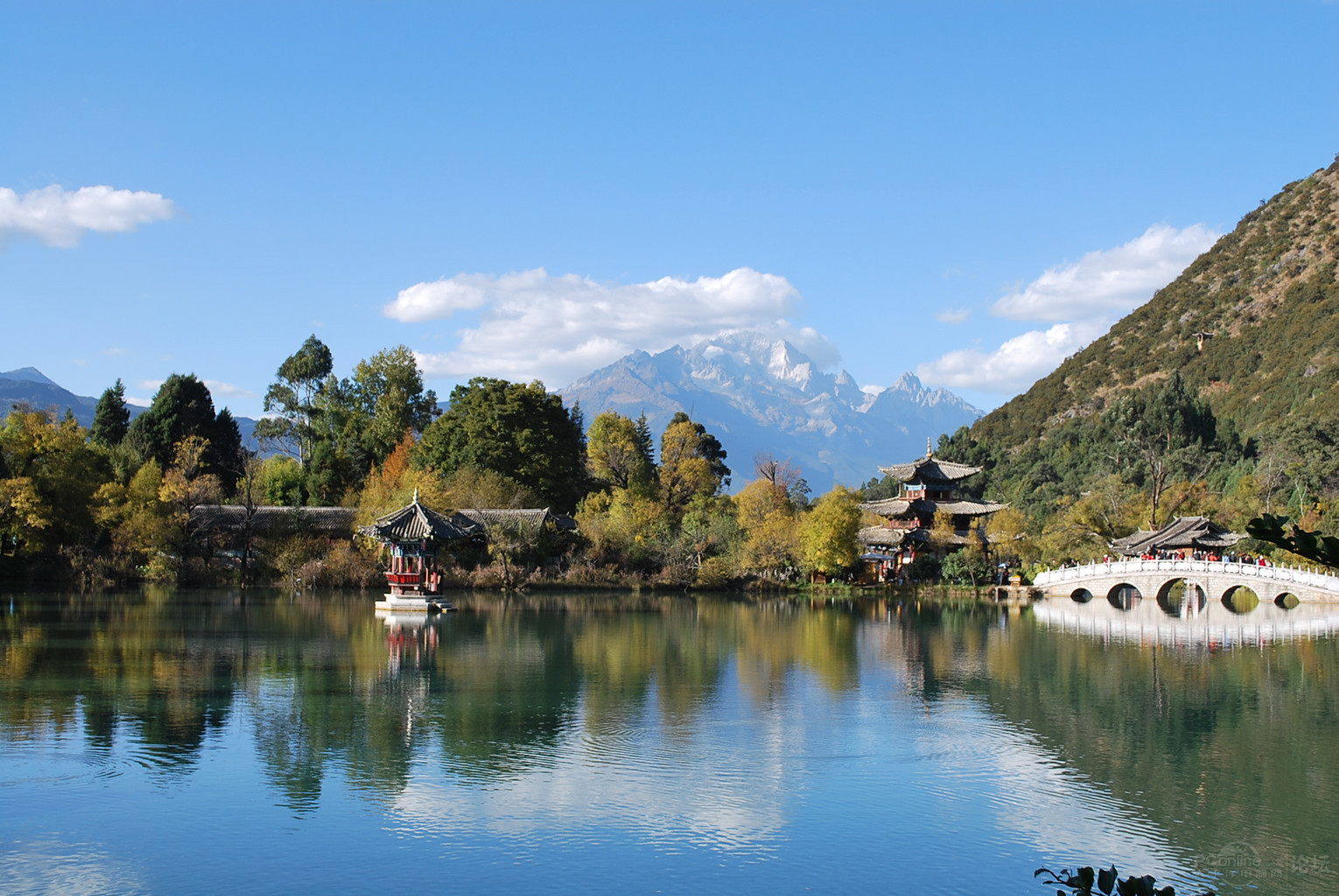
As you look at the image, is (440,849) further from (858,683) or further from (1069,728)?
(858,683)

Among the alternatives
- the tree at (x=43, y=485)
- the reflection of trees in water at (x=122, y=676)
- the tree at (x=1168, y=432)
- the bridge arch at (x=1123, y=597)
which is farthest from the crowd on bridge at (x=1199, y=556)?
the tree at (x=43, y=485)

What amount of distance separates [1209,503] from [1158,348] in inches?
1997

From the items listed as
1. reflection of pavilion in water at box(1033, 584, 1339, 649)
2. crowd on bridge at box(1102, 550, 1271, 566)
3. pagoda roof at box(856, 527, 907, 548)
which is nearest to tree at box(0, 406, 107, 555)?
pagoda roof at box(856, 527, 907, 548)

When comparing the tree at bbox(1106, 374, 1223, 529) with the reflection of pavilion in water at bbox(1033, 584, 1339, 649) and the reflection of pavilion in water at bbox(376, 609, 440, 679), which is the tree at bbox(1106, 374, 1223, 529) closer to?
the reflection of pavilion in water at bbox(1033, 584, 1339, 649)

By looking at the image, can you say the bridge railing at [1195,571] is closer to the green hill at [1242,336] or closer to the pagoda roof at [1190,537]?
the pagoda roof at [1190,537]

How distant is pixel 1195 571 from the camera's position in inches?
1657

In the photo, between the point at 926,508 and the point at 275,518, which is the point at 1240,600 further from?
the point at 275,518

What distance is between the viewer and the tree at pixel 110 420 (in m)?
56.6

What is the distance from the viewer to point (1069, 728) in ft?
60.5

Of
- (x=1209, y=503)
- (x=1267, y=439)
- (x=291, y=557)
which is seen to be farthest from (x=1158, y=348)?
(x=291, y=557)

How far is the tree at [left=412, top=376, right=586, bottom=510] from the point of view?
177 feet

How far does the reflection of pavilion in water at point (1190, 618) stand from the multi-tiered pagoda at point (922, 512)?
24.5ft

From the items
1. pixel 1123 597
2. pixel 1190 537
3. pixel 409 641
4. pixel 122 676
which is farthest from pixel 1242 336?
pixel 122 676

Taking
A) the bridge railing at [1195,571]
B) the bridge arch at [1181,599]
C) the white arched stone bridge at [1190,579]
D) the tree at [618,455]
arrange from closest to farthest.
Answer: the bridge railing at [1195,571]
the white arched stone bridge at [1190,579]
the bridge arch at [1181,599]
the tree at [618,455]
